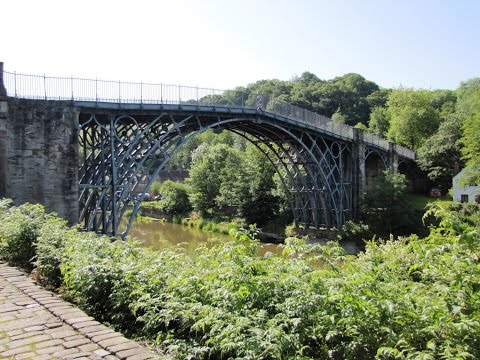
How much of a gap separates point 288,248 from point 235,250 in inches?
27.8

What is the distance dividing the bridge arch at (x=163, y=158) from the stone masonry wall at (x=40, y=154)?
1.22 m

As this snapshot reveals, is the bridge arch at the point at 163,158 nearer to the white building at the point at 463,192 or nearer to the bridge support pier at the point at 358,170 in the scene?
the bridge support pier at the point at 358,170

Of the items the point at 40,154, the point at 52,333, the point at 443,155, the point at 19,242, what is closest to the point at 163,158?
the point at 40,154

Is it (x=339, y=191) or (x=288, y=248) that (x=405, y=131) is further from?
(x=288, y=248)

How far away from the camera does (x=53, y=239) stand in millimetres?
7676

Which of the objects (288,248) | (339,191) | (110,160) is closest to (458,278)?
(288,248)

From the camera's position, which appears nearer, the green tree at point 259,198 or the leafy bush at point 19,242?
the leafy bush at point 19,242

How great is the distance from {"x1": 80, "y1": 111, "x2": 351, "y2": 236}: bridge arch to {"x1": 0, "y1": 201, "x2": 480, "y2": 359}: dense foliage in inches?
478

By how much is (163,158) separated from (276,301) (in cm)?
1716

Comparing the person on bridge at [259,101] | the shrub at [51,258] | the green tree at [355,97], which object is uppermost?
the green tree at [355,97]

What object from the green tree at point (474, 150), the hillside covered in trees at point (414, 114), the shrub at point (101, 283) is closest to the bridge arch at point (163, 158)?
the hillside covered in trees at point (414, 114)

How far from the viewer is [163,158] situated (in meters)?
21.7

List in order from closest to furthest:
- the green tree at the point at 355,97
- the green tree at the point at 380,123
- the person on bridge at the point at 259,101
A: the person on bridge at the point at 259,101 → the green tree at the point at 380,123 → the green tree at the point at 355,97

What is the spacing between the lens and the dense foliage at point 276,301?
164 inches
